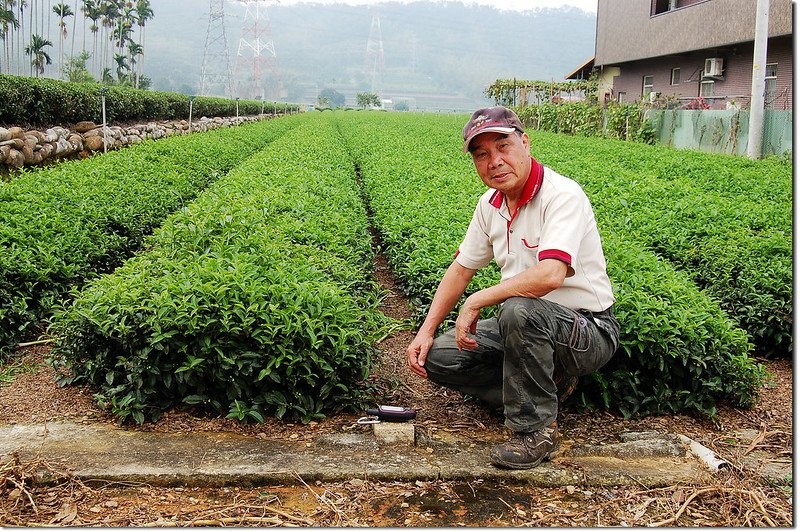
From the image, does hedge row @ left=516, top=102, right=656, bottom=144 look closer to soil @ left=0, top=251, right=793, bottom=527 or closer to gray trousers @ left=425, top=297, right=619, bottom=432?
gray trousers @ left=425, top=297, right=619, bottom=432

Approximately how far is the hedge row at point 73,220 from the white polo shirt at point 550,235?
337 cm

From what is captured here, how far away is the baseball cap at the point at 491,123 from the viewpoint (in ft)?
10.6

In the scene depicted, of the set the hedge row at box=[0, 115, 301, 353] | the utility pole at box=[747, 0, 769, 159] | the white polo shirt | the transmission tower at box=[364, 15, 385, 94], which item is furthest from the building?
the transmission tower at box=[364, 15, 385, 94]

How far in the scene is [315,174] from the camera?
28.9ft

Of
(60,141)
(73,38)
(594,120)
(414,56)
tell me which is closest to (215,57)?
(414,56)

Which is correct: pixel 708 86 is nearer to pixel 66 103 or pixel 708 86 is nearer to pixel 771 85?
pixel 771 85

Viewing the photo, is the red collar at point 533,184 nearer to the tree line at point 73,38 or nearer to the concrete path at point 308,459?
the concrete path at point 308,459

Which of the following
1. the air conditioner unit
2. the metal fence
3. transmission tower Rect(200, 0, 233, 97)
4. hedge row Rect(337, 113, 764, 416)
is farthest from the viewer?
transmission tower Rect(200, 0, 233, 97)

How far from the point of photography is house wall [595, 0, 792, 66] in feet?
66.0

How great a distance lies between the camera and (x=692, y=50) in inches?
930

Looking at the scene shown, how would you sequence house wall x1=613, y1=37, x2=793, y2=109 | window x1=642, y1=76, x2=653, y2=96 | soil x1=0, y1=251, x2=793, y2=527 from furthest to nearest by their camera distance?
window x1=642, y1=76, x2=653, y2=96
house wall x1=613, y1=37, x2=793, y2=109
soil x1=0, y1=251, x2=793, y2=527

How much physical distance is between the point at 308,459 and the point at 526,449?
0.94 m

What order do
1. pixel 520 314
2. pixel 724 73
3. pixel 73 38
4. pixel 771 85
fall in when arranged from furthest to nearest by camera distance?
pixel 73 38 < pixel 724 73 < pixel 771 85 < pixel 520 314

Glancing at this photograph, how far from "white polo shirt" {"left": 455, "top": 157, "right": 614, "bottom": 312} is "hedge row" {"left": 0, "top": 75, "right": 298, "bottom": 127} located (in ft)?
40.0
